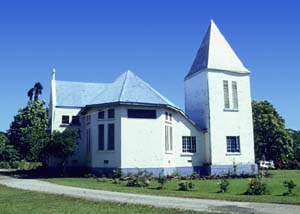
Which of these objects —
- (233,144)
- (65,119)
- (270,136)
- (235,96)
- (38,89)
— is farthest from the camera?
(38,89)

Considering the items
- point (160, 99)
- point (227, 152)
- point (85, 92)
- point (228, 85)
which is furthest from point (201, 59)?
point (85, 92)

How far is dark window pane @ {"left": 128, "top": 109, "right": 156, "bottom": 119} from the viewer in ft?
98.5

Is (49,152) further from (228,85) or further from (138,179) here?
(228,85)

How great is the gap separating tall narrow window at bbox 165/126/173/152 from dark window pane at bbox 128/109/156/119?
1875 mm

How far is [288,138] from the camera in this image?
50531mm

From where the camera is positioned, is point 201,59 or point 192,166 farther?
point 201,59

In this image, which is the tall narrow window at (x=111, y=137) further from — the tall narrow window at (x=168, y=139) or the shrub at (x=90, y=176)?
the tall narrow window at (x=168, y=139)

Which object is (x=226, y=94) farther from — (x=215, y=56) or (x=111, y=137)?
(x=111, y=137)

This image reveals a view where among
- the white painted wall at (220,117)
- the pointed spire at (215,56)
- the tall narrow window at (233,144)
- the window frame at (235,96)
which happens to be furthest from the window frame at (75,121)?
the window frame at (235,96)

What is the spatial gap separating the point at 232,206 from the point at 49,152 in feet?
68.1

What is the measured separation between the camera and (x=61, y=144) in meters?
30.4

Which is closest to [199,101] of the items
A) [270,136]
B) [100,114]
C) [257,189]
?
[100,114]

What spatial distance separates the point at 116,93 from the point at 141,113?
2.84 m

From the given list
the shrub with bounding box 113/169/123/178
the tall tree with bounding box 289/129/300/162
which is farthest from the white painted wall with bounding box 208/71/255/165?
the tall tree with bounding box 289/129/300/162
